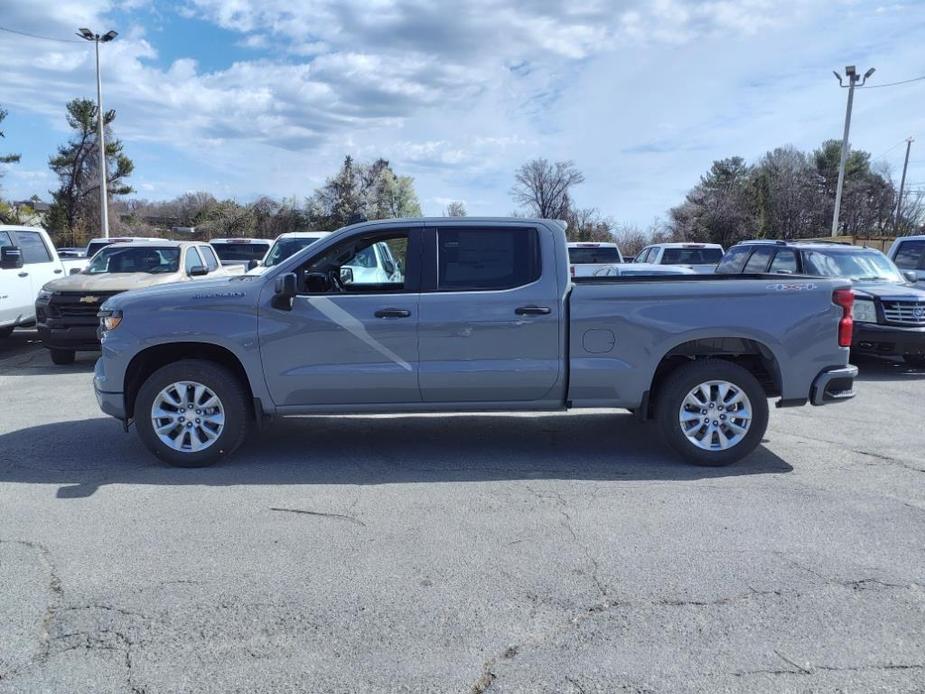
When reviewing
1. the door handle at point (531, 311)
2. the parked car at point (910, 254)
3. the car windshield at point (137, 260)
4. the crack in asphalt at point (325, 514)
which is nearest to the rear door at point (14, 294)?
the car windshield at point (137, 260)

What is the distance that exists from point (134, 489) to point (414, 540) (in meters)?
2.35

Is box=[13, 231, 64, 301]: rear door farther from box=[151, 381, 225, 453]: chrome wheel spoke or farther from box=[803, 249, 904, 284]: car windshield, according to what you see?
box=[803, 249, 904, 284]: car windshield

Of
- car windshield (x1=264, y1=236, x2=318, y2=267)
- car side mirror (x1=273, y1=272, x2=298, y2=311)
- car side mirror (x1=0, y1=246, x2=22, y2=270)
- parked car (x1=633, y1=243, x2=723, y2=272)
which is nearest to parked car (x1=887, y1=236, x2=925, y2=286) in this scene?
parked car (x1=633, y1=243, x2=723, y2=272)

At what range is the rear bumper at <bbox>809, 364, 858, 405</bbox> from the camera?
616cm

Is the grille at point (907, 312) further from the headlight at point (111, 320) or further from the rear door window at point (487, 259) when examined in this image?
the headlight at point (111, 320)

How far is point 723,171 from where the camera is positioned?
2044 inches

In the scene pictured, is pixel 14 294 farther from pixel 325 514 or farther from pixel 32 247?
pixel 325 514

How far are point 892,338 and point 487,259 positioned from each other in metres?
7.42

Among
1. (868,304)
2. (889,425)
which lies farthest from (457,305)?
(868,304)

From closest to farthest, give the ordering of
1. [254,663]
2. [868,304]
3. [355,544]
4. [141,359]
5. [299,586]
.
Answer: [254,663] → [299,586] → [355,544] → [141,359] → [868,304]

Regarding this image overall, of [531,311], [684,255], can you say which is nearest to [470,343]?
[531,311]

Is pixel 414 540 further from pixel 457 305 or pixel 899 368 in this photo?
pixel 899 368

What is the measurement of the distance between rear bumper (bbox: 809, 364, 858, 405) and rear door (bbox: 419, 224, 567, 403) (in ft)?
6.75

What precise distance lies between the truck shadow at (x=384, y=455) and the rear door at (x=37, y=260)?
605cm
